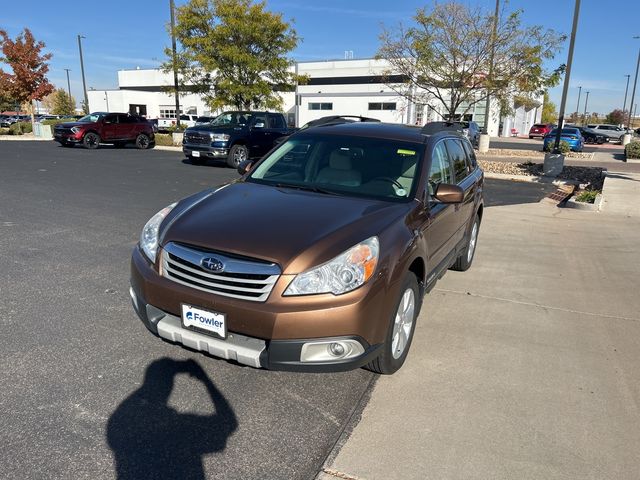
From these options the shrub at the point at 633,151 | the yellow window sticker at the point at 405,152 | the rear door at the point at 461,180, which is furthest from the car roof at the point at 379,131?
the shrub at the point at 633,151

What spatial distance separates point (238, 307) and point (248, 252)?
0.32 metres

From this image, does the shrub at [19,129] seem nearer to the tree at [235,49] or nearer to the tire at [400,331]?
the tree at [235,49]

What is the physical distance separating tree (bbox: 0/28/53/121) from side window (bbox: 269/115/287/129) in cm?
2062

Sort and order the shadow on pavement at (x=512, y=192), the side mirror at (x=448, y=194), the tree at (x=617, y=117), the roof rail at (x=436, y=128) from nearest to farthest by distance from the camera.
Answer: the side mirror at (x=448, y=194) < the roof rail at (x=436, y=128) < the shadow on pavement at (x=512, y=192) < the tree at (x=617, y=117)

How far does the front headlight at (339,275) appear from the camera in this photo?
2730 millimetres

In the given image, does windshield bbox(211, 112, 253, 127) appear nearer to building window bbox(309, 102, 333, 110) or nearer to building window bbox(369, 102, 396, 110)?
building window bbox(369, 102, 396, 110)

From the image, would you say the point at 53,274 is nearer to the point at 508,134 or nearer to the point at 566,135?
the point at 566,135

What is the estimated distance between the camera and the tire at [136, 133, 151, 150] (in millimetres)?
22203

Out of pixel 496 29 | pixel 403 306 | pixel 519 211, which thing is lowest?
pixel 519 211

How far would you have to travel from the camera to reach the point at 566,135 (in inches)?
1126

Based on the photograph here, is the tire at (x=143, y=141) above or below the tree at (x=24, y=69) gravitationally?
below

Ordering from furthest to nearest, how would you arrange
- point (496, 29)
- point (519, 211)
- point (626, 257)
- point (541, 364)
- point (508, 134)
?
point (508, 134) < point (496, 29) < point (519, 211) < point (626, 257) < point (541, 364)

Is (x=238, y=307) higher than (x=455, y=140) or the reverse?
the reverse

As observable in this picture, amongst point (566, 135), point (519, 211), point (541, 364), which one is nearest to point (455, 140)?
point (541, 364)
